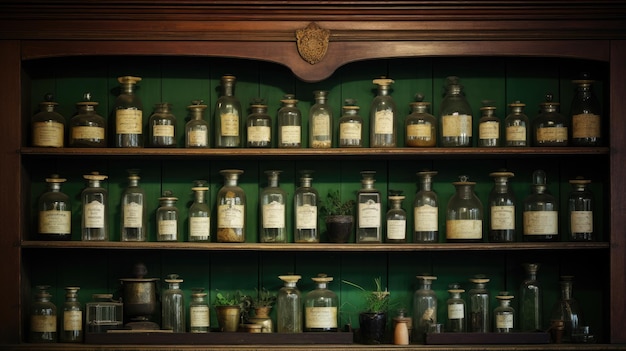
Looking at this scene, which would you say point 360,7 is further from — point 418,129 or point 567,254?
point 567,254

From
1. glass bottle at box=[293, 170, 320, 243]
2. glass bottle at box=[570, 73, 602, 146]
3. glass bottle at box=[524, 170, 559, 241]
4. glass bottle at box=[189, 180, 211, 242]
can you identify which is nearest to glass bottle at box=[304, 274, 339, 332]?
glass bottle at box=[293, 170, 320, 243]

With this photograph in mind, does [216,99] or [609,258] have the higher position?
[216,99]

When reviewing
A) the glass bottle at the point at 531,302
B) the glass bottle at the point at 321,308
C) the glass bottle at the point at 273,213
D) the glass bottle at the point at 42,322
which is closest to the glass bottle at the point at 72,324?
the glass bottle at the point at 42,322

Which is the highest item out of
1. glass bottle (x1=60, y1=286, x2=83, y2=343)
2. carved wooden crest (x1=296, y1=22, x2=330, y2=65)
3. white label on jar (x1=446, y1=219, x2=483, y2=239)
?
carved wooden crest (x1=296, y1=22, x2=330, y2=65)

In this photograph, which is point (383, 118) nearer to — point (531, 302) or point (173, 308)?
point (531, 302)

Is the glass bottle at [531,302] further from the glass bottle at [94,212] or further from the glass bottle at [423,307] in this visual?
the glass bottle at [94,212]

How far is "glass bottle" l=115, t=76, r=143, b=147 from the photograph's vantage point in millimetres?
3992

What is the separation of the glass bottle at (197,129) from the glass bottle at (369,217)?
616 millimetres

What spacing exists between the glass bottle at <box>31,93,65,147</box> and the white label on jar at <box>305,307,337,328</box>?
3.72ft

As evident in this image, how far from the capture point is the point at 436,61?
4180 mm

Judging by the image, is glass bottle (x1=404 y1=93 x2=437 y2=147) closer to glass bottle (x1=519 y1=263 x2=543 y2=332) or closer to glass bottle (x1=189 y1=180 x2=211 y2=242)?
glass bottle (x1=519 y1=263 x2=543 y2=332)

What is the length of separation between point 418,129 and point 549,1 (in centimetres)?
67

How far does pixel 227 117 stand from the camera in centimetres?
402

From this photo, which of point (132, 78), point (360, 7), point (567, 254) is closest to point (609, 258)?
point (567, 254)
